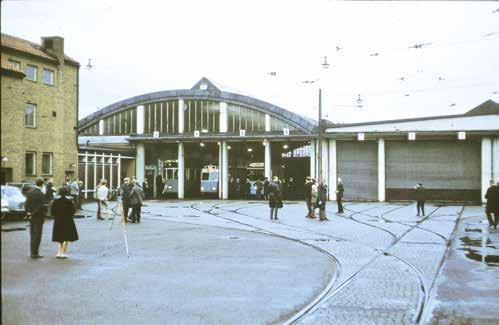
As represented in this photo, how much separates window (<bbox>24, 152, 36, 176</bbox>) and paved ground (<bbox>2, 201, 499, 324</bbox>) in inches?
12.9

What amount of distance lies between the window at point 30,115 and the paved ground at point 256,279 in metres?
0.55

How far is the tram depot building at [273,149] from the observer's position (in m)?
46.2

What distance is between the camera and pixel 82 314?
7758 mm

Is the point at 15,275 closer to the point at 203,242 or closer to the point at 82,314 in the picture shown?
the point at 82,314

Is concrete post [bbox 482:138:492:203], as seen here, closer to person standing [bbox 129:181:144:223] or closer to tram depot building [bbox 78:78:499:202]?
tram depot building [bbox 78:78:499:202]

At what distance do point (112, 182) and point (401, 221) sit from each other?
101 feet

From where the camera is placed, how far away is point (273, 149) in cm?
5350

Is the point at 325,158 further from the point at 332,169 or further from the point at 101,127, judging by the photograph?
the point at 101,127

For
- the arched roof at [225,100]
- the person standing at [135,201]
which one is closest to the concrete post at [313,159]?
the arched roof at [225,100]

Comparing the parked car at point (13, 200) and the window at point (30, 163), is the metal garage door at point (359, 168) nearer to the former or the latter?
the parked car at point (13, 200)

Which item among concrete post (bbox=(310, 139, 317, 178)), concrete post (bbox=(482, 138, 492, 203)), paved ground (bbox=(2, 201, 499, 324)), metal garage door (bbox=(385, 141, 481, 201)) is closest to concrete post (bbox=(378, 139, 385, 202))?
metal garage door (bbox=(385, 141, 481, 201))

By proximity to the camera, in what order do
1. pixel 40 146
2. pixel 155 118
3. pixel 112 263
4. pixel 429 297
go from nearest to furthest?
pixel 40 146 → pixel 429 297 → pixel 112 263 → pixel 155 118

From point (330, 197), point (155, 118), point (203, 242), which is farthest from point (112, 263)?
point (155, 118)

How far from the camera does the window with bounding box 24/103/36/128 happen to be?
2723 millimetres
